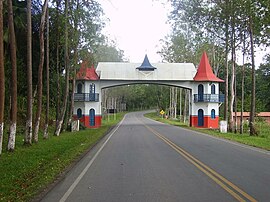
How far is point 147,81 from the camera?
51.0 metres

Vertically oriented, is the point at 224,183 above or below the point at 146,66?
below

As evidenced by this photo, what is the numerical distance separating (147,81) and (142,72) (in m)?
1.36

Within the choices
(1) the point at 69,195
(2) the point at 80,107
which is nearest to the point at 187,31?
(2) the point at 80,107

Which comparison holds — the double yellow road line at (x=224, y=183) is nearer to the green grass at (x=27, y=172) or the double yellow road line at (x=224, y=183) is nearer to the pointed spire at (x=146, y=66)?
the green grass at (x=27, y=172)

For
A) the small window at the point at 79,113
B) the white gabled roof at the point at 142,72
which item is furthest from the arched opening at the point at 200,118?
the small window at the point at 79,113

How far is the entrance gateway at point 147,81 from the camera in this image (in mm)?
50469

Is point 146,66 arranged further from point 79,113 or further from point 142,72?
point 79,113

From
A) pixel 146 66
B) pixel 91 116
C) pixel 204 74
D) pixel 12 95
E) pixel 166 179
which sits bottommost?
pixel 166 179

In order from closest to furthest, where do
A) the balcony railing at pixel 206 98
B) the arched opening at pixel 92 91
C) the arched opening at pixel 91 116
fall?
the arched opening at pixel 92 91, the balcony railing at pixel 206 98, the arched opening at pixel 91 116

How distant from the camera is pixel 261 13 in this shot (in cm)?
2138

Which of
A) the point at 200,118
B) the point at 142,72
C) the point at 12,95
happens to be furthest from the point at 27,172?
the point at 200,118

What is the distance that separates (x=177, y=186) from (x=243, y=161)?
541 cm

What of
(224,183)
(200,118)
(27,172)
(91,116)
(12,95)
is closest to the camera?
(224,183)

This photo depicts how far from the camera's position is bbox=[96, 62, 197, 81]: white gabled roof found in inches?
1987
